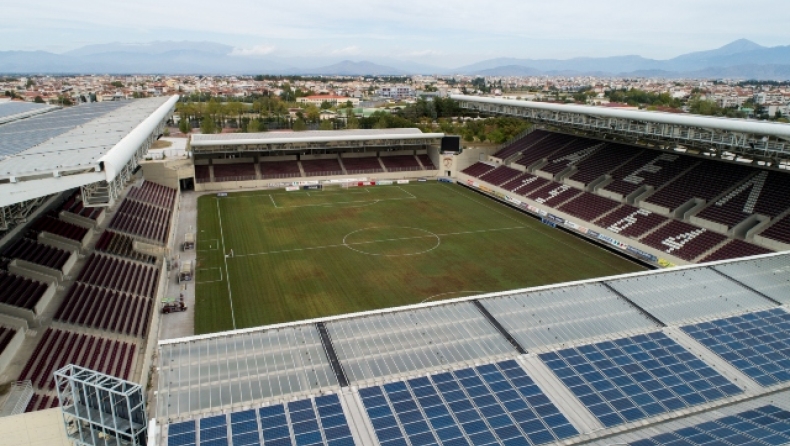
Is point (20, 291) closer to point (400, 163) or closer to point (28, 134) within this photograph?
point (28, 134)

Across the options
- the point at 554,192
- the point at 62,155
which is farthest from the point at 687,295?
the point at 554,192

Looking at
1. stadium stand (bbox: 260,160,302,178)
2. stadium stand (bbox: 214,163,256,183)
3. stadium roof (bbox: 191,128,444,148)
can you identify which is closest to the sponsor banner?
stadium roof (bbox: 191,128,444,148)

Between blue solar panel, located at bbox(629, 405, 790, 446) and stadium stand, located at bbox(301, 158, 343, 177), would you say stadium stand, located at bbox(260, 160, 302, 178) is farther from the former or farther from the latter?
blue solar panel, located at bbox(629, 405, 790, 446)

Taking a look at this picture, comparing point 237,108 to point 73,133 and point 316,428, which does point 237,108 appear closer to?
point 73,133

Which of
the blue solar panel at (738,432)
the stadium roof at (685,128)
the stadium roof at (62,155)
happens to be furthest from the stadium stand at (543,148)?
the blue solar panel at (738,432)

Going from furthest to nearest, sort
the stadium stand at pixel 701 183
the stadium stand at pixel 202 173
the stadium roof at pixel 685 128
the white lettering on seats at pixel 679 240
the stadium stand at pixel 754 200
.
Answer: the stadium stand at pixel 202 173 → the stadium stand at pixel 701 183 → the white lettering on seats at pixel 679 240 → the stadium stand at pixel 754 200 → the stadium roof at pixel 685 128

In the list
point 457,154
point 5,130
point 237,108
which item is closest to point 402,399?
point 5,130

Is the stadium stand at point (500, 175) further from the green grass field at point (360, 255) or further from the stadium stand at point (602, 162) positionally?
the stadium stand at point (602, 162)
